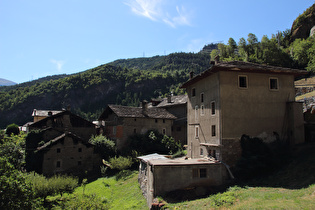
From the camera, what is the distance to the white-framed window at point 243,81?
19.1 m

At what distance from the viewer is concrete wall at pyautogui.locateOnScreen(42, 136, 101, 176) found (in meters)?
29.4

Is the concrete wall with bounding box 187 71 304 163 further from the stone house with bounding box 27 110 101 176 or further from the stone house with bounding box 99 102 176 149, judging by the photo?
the stone house with bounding box 27 110 101 176

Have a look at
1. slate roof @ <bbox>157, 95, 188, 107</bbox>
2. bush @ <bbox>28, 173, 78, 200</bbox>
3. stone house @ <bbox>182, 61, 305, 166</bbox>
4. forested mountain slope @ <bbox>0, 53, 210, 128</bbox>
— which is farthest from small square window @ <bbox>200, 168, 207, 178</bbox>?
forested mountain slope @ <bbox>0, 53, 210, 128</bbox>

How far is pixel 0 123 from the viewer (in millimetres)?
106000

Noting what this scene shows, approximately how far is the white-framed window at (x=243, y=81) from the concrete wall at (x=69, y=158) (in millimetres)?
23379

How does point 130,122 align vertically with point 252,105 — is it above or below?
below

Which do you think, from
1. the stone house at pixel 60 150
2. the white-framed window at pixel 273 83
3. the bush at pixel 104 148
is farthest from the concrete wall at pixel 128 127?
the white-framed window at pixel 273 83

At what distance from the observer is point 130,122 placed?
3338cm

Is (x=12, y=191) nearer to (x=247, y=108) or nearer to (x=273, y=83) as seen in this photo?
(x=247, y=108)

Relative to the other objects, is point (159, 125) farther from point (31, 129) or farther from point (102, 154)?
point (31, 129)

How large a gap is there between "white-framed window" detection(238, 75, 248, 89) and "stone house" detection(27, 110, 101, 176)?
2332 cm

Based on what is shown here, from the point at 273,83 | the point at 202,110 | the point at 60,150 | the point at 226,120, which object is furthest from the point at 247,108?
the point at 60,150

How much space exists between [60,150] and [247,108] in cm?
2514

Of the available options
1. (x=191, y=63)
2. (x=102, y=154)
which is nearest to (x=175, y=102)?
(x=102, y=154)
